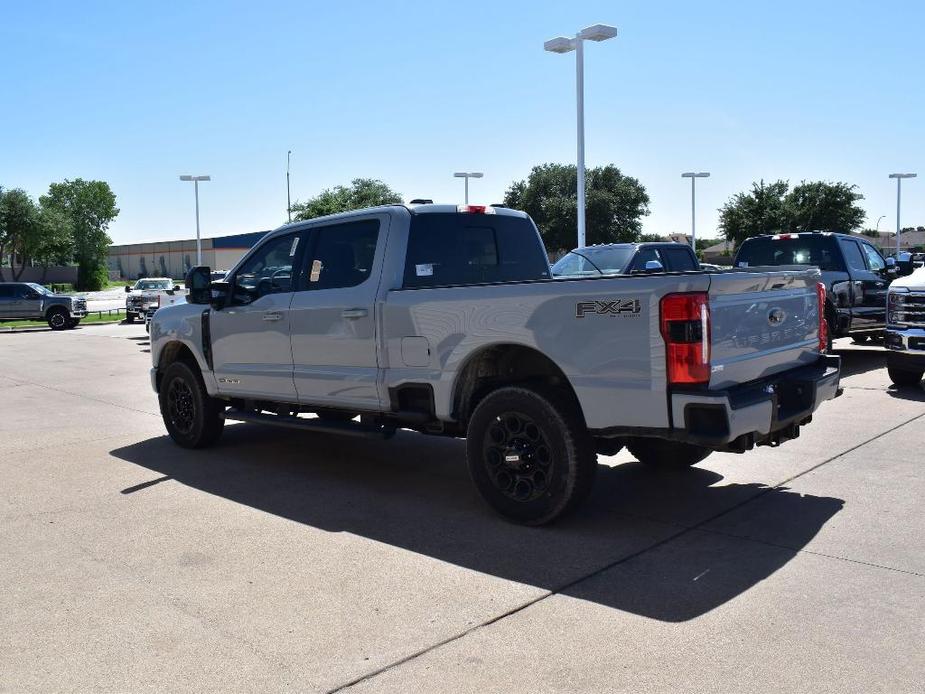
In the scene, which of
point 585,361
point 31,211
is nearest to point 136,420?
point 585,361

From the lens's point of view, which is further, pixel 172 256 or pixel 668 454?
pixel 172 256

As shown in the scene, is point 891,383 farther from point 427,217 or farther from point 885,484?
point 427,217

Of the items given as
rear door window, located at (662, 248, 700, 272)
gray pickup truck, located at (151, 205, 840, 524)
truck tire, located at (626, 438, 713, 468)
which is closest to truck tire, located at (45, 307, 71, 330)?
rear door window, located at (662, 248, 700, 272)

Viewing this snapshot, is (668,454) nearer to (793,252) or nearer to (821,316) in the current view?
(821,316)

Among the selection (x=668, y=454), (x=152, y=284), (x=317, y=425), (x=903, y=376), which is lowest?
(x=668, y=454)

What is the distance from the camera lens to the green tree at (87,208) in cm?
10331

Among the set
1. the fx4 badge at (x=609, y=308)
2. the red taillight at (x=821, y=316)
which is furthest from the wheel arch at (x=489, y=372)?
the red taillight at (x=821, y=316)

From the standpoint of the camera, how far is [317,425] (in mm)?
6715

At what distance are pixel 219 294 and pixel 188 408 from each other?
1.34 m

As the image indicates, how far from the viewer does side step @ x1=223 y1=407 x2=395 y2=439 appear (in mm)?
6277

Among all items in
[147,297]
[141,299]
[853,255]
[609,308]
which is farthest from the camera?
[141,299]

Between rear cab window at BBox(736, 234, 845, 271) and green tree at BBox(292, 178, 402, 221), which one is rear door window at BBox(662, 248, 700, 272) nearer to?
rear cab window at BBox(736, 234, 845, 271)

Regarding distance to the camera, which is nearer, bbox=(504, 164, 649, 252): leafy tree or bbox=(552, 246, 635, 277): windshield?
bbox=(552, 246, 635, 277): windshield

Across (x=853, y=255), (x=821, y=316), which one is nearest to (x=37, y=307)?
(x=853, y=255)
